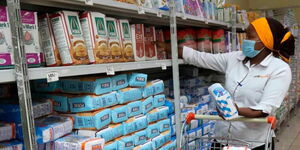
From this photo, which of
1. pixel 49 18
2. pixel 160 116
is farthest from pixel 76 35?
pixel 160 116

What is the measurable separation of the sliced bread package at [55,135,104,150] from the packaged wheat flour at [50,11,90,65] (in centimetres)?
38

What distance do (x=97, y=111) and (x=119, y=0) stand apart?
0.65 metres

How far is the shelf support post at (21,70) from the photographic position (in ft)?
3.24

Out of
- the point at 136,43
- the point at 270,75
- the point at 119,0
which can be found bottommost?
the point at 270,75

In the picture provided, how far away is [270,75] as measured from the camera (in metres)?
1.83

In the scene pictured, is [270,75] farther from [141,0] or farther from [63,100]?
[63,100]

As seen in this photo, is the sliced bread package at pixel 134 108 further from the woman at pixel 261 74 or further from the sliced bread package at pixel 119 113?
the woman at pixel 261 74

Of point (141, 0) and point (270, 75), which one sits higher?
point (141, 0)

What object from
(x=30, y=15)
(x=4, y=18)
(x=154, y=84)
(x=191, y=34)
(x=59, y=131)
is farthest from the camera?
(x=191, y=34)

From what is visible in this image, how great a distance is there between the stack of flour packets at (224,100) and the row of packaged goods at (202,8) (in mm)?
724

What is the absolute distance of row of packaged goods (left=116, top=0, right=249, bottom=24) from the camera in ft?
6.31

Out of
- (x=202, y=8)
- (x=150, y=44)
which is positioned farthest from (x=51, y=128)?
(x=202, y=8)

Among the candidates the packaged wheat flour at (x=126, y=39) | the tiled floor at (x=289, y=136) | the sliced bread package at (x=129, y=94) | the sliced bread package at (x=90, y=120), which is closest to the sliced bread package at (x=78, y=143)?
the sliced bread package at (x=90, y=120)

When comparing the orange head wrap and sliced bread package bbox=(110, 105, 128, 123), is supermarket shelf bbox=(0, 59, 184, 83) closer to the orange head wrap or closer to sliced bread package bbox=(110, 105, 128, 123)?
sliced bread package bbox=(110, 105, 128, 123)
